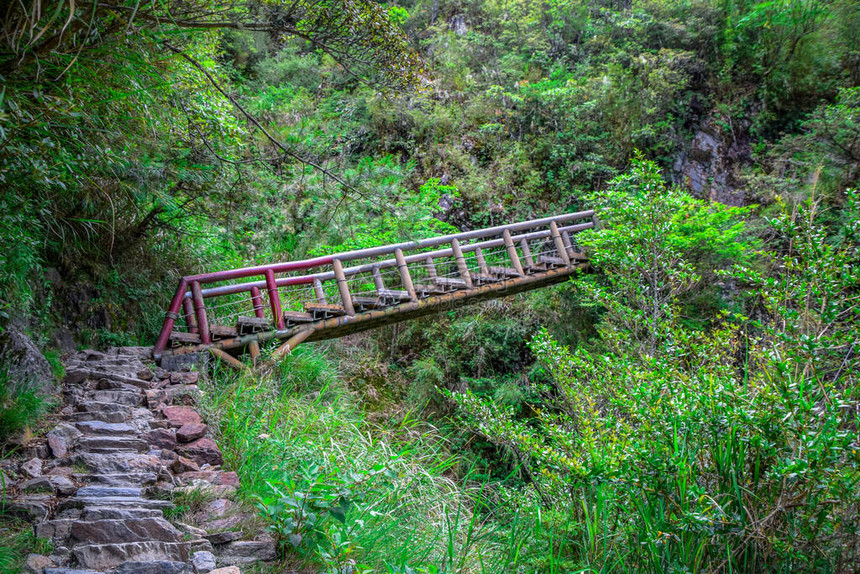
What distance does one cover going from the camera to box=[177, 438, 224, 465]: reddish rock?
9.06 ft

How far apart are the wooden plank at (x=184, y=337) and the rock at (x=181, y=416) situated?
1.65m

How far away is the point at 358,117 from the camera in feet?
38.7

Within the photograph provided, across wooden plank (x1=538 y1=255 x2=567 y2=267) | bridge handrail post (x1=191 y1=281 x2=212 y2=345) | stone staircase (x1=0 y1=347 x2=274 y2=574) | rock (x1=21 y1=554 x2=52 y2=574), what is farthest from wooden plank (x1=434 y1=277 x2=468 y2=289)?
rock (x1=21 y1=554 x2=52 y2=574)

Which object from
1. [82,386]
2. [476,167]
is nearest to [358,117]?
[476,167]

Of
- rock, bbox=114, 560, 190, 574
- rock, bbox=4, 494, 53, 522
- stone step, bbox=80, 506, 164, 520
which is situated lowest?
rock, bbox=114, 560, 190, 574

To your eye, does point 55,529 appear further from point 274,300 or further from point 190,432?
point 274,300

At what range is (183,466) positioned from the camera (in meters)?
2.57

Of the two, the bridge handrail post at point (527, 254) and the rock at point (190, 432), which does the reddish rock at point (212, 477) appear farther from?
the bridge handrail post at point (527, 254)

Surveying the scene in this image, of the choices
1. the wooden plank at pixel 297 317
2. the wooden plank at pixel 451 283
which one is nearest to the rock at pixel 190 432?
the wooden plank at pixel 297 317

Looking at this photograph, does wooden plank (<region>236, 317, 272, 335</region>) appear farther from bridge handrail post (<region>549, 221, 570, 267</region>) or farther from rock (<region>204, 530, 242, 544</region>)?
bridge handrail post (<region>549, 221, 570, 267</region>)

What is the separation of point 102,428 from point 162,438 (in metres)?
0.33

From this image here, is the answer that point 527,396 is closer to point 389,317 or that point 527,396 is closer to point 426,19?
point 389,317

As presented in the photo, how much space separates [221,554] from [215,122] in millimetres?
4098

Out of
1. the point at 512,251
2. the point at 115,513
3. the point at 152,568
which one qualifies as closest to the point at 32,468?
the point at 115,513
